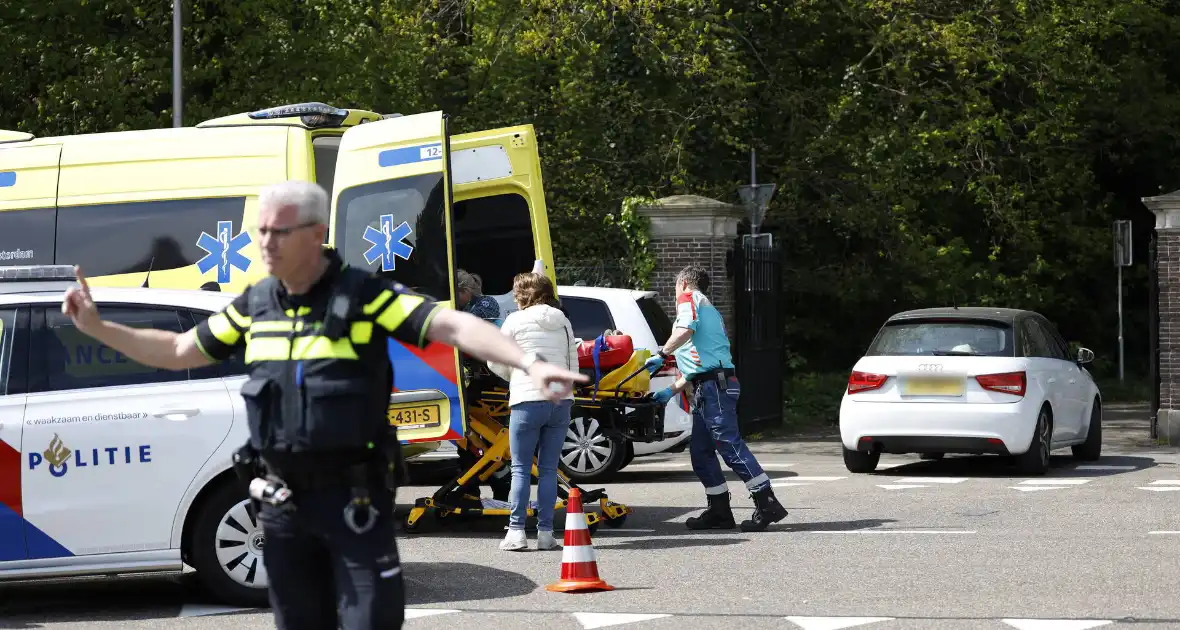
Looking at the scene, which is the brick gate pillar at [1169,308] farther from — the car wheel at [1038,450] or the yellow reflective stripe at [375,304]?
the yellow reflective stripe at [375,304]

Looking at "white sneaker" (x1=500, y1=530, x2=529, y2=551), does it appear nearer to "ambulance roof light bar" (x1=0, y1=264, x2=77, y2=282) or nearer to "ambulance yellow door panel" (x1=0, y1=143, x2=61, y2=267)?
"ambulance roof light bar" (x1=0, y1=264, x2=77, y2=282)

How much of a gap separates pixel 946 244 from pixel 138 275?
1996cm

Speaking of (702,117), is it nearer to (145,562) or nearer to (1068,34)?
(1068,34)

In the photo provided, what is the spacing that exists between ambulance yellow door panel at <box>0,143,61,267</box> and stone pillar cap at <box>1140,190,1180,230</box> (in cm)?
1123

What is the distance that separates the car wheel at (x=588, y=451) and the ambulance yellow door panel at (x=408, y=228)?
3497 mm

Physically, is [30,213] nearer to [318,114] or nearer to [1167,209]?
[318,114]

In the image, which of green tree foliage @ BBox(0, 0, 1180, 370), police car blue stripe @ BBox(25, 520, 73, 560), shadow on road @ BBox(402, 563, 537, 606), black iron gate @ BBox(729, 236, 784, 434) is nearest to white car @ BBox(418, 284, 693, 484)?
shadow on road @ BBox(402, 563, 537, 606)

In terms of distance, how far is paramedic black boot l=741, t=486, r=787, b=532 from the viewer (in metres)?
10.8

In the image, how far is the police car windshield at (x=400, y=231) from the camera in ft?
34.9

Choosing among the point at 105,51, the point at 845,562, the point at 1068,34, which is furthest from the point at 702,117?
the point at 845,562

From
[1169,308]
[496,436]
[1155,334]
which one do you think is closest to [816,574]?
[496,436]

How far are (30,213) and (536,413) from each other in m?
4.55

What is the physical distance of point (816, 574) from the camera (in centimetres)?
890

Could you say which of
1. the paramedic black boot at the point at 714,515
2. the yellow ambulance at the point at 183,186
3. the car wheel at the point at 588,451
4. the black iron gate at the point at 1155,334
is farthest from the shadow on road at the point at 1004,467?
the yellow ambulance at the point at 183,186
